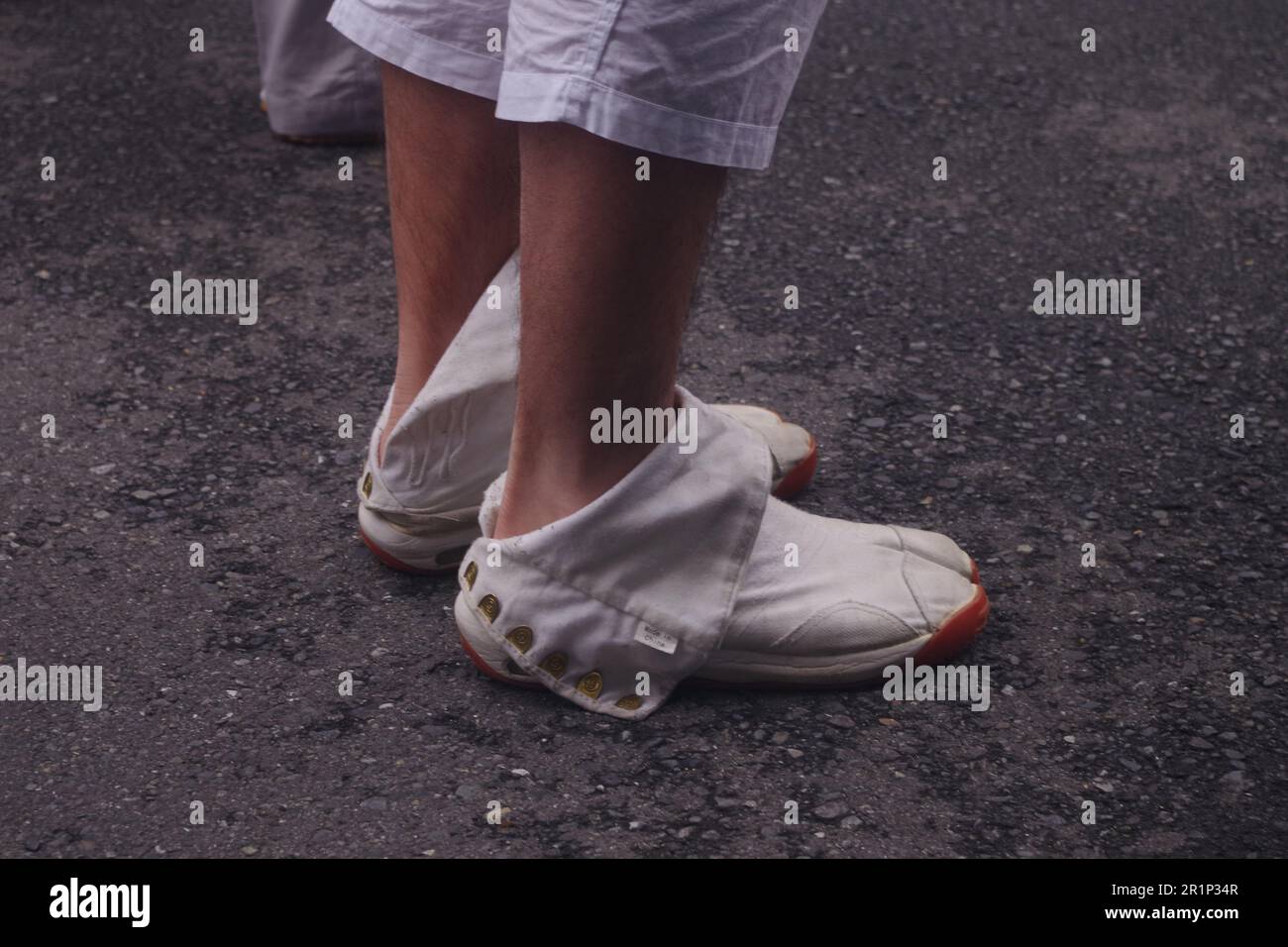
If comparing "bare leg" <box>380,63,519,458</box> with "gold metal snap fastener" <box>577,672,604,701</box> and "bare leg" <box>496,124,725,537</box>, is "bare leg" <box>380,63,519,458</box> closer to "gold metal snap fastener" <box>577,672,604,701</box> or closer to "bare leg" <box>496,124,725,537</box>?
"bare leg" <box>496,124,725,537</box>

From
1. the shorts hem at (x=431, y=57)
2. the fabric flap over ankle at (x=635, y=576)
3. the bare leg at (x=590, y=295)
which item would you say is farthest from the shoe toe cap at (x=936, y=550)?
the shorts hem at (x=431, y=57)

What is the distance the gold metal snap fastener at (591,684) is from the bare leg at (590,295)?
0.52ft

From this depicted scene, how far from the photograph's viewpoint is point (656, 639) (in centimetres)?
141

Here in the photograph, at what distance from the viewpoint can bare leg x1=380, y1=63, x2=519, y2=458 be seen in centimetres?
148

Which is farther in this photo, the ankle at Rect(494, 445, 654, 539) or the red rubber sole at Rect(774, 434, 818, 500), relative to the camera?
the red rubber sole at Rect(774, 434, 818, 500)

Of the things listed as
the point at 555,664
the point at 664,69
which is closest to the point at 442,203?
the point at 664,69

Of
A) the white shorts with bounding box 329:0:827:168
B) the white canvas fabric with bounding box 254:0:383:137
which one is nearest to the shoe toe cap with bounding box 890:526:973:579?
the white shorts with bounding box 329:0:827:168

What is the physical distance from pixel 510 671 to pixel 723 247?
4.05ft

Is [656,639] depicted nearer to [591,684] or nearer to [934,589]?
[591,684]

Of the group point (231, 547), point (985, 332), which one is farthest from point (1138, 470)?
point (231, 547)

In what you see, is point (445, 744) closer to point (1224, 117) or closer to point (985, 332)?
point (985, 332)

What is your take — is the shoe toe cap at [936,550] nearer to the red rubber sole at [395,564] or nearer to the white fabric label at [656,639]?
the white fabric label at [656,639]

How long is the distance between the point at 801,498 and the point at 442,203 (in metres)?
0.60

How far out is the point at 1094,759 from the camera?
1.40m
